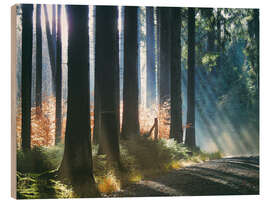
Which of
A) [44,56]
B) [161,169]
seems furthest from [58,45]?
[161,169]

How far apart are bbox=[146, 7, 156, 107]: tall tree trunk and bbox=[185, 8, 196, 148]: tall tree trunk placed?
2.37ft

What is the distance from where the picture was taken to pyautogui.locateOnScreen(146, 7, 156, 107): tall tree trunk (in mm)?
6668

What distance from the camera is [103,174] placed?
20.1ft

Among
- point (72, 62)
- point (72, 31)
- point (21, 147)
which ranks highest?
point (72, 31)

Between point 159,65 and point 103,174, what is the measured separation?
2502 mm

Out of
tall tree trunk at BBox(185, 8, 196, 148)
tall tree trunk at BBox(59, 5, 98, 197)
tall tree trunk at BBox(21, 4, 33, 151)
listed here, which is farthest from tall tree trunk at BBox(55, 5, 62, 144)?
tall tree trunk at BBox(185, 8, 196, 148)

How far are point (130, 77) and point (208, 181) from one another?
2.55 meters

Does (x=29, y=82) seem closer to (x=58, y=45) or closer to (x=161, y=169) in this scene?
(x=58, y=45)

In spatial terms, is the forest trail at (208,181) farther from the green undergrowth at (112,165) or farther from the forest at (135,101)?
the green undergrowth at (112,165)

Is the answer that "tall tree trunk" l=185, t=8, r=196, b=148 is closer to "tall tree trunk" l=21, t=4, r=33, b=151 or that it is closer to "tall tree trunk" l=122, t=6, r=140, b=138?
"tall tree trunk" l=122, t=6, r=140, b=138

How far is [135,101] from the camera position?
6625 millimetres

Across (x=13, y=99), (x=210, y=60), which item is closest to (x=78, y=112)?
(x=13, y=99)

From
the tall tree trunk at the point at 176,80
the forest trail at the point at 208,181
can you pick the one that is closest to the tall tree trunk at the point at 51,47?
the tall tree trunk at the point at 176,80

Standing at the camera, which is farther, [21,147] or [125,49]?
[125,49]
